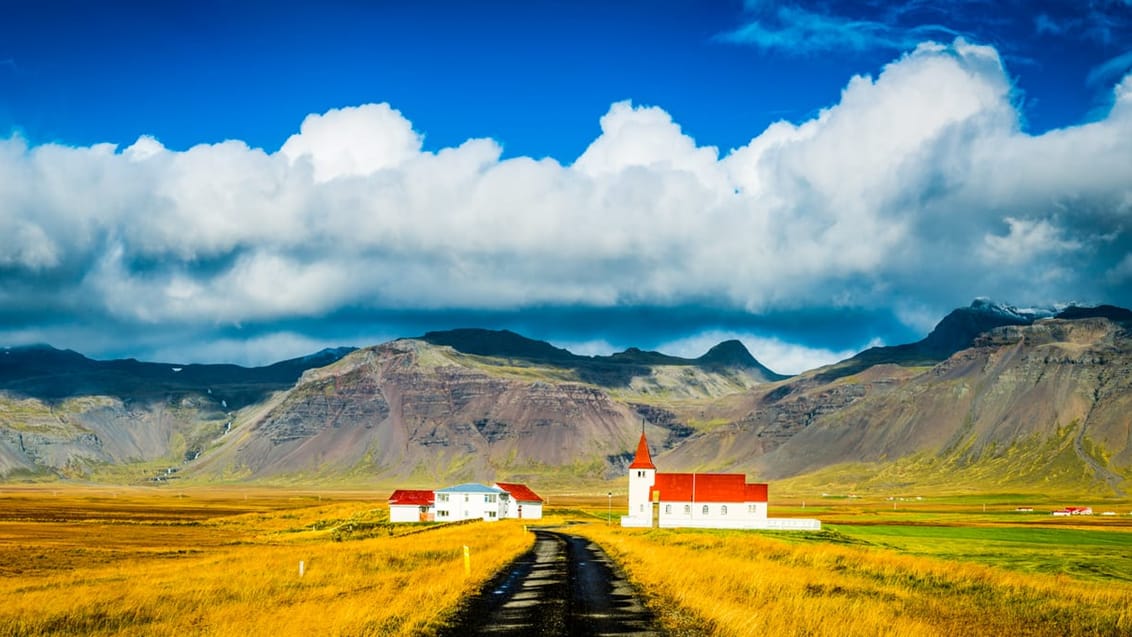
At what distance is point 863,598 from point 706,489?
3033 inches

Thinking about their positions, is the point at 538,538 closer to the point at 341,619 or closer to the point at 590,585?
the point at 590,585

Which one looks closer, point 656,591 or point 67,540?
point 656,591

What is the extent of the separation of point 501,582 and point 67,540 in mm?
60081

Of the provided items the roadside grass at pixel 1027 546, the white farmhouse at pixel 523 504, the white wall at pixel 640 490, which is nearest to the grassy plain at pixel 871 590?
the roadside grass at pixel 1027 546

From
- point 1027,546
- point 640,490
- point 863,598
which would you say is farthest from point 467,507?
point 863,598

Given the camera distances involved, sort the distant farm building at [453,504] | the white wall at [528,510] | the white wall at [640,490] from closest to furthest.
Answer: the white wall at [640,490] → the distant farm building at [453,504] → the white wall at [528,510]

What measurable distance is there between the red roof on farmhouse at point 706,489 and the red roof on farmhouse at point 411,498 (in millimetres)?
40364

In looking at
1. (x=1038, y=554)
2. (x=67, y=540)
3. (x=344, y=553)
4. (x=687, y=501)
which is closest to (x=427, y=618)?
(x=344, y=553)

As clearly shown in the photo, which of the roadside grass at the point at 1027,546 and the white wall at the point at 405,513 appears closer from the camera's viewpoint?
the roadside grass at the point at 1027,546

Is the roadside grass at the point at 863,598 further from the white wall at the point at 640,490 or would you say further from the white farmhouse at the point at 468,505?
the white farmhouse at the point at 468,505

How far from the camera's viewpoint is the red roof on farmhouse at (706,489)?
108188 millimetres

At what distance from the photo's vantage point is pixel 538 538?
7981 centimetres

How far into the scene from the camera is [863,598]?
3281 centimetres

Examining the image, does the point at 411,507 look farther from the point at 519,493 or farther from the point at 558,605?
the point at 558,605
